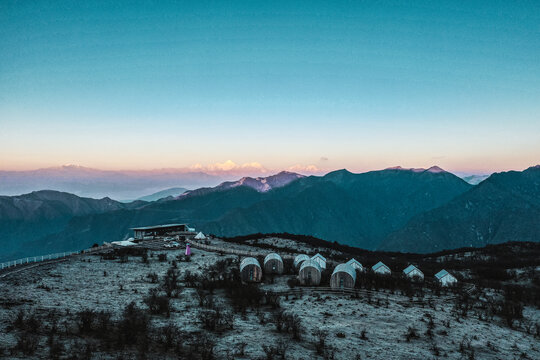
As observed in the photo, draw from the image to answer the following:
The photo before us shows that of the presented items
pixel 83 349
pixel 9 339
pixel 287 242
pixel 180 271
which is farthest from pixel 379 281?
pixel 287 242

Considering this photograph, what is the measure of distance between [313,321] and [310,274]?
11199mm

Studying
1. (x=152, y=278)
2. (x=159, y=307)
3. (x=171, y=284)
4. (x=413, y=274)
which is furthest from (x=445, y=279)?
(x=159, y=307)

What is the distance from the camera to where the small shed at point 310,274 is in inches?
1340

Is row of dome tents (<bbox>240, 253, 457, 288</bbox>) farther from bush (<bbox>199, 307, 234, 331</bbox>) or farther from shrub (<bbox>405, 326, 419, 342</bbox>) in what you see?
bush (<bbox>199, 307, 234, 331</bbox>)

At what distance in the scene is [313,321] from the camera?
2308cm

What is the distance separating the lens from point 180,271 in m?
40.0

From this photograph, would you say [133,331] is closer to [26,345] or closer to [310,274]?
[26,345]

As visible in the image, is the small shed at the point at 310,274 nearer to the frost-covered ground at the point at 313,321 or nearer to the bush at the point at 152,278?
the frost-covered ground at the point at 313,321

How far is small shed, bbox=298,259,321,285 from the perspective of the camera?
34.0 m

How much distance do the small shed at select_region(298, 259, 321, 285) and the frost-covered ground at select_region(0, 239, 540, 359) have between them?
7.08 feet

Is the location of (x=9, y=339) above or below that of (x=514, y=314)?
above

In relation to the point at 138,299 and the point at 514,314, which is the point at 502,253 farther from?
the point at 138,299

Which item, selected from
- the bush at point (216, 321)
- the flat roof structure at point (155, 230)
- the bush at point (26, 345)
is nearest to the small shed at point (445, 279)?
the bush at point (216, 321)

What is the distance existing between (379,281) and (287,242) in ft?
156
